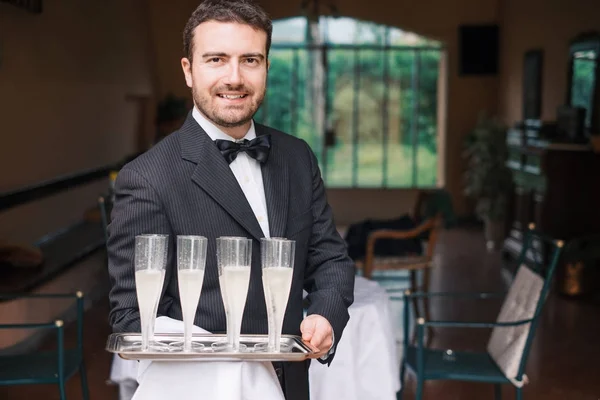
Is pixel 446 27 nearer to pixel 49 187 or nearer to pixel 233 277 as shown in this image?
pixel 49 187

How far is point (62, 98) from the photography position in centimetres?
766

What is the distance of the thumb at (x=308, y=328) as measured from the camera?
5.64 feet

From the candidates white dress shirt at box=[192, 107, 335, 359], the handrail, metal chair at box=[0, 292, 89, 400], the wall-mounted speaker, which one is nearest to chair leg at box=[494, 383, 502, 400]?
metal chair at box=[0, 292, 89, 400]

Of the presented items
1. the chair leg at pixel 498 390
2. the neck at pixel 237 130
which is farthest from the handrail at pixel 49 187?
the neck at pixel 237 130

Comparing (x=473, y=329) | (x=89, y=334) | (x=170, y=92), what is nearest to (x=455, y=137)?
(x=170, y=92)

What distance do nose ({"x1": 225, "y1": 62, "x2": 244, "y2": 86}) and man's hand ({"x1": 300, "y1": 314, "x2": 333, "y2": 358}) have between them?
474 millimetres

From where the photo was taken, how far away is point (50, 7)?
7.43m

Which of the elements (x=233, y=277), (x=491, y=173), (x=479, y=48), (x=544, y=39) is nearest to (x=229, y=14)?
(x=233, y=277)

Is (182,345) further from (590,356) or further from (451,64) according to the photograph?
(451,64)

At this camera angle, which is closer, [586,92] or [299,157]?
[299,157]

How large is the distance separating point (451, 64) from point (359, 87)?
4.41ft

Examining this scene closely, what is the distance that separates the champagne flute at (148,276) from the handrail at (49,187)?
465 cm

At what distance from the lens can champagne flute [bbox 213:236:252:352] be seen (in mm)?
1605

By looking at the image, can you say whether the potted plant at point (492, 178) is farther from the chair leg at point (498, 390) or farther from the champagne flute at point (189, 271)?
the champagne flute at point (189, 271)
